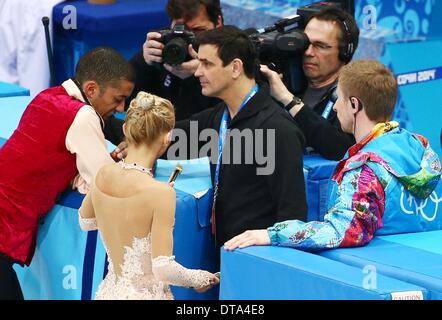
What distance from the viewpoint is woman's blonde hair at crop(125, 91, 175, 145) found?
3.87 m

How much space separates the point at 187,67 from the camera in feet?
17.0

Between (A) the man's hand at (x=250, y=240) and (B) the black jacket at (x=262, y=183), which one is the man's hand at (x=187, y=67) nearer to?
(B) the black jacket at (x=262, y=183)

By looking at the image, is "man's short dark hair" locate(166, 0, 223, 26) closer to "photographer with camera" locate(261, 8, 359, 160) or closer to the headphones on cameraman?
"photographer with camera" locate(261, 8, 359, 160)

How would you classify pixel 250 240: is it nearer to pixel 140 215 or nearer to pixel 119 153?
pixel 140 215

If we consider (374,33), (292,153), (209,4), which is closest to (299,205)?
(292,153)

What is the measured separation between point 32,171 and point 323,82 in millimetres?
1410

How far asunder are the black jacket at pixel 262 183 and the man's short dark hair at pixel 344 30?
73 cm

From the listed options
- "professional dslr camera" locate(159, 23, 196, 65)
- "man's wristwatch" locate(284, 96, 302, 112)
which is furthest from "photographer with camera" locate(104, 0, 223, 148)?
"man's wristwatch" locate(284, 96, 302, 112)

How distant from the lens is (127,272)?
394cm

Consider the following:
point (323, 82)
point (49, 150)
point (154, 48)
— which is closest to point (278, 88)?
point (323, 82)

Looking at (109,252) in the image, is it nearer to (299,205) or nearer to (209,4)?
(299,205)

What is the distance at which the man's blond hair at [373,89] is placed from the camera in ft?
13.4

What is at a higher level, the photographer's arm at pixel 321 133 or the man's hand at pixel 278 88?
the man's hand at pixel 278 88

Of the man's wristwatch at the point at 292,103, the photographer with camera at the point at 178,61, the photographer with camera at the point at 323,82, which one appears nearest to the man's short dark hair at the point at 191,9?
the photographer with camera at the point at 178,61
